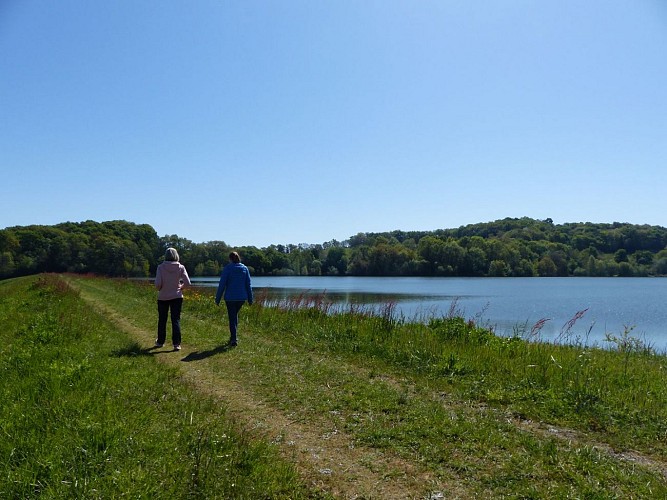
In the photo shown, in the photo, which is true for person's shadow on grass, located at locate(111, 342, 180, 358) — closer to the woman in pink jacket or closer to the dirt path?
the woman in pink jacket

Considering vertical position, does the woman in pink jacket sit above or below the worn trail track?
above

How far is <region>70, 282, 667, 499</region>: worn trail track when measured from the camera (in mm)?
3840

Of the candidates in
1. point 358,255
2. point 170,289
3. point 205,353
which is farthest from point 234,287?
point 358,255

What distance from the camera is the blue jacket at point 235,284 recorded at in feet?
34.5

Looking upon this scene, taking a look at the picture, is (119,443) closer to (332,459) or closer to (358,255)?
(332,459)

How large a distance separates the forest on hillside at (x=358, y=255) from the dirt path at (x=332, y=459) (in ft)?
255

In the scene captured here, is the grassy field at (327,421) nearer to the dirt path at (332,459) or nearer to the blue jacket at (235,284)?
the dirt path at (332,459)

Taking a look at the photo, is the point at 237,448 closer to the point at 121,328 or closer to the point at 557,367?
the point at 557,367

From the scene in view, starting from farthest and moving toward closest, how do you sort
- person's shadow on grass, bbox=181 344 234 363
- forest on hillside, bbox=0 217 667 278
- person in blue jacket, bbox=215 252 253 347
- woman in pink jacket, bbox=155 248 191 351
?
forest on hillside, bbox=0 217 667 278, person in blue jacket, bbox=215 252 253 347, woman in pink jacket, bbox=155 248 191 351, person's shadow on grass, bbox=181 344 234 363

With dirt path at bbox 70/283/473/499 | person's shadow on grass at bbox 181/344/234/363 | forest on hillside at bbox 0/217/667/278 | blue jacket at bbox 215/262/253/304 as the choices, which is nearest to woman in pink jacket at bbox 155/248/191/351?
person's shadow on grass at bbox 181/344/234/363

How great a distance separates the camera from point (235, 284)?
10570mm

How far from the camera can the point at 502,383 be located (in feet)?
23.0

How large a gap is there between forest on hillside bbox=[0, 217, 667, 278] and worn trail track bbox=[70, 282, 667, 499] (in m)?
77.3

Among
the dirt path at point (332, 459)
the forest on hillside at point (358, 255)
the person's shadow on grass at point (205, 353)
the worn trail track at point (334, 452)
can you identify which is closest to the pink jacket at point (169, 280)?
the person's shadow on grass at point (205, 353)
